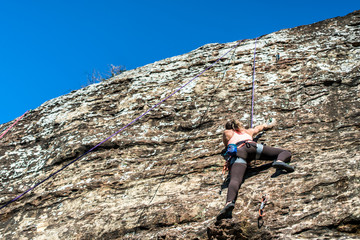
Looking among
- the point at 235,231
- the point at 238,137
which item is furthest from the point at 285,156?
the point at 235,231

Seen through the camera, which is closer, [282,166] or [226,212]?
[226,212]

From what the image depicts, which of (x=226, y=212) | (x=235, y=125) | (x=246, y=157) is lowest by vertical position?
(x=226, y=212)

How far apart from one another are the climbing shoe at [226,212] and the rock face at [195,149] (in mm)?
175

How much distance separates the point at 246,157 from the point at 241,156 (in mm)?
112

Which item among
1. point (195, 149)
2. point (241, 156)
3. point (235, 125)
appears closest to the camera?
point (241, 156)

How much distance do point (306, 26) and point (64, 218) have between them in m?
9.26

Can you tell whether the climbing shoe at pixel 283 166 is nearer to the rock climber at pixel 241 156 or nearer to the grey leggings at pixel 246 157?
the rock climber at pixel 241 156

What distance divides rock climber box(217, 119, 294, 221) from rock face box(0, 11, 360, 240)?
21cm

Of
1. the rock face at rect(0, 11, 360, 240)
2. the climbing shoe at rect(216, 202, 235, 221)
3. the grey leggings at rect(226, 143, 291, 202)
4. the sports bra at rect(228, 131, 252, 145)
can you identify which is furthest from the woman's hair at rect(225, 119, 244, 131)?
the climbing shoe at rect(216, 202, 235, 221)

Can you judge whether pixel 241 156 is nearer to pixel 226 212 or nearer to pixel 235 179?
pixel 235 179

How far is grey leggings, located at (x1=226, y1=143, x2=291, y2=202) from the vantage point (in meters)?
5.45

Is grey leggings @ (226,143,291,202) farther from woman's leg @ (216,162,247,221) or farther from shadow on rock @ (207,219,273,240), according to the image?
shadow on rock @ (207,219,273,240)

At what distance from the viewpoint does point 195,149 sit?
24.8 feet

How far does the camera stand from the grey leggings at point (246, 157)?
5.45 meters
